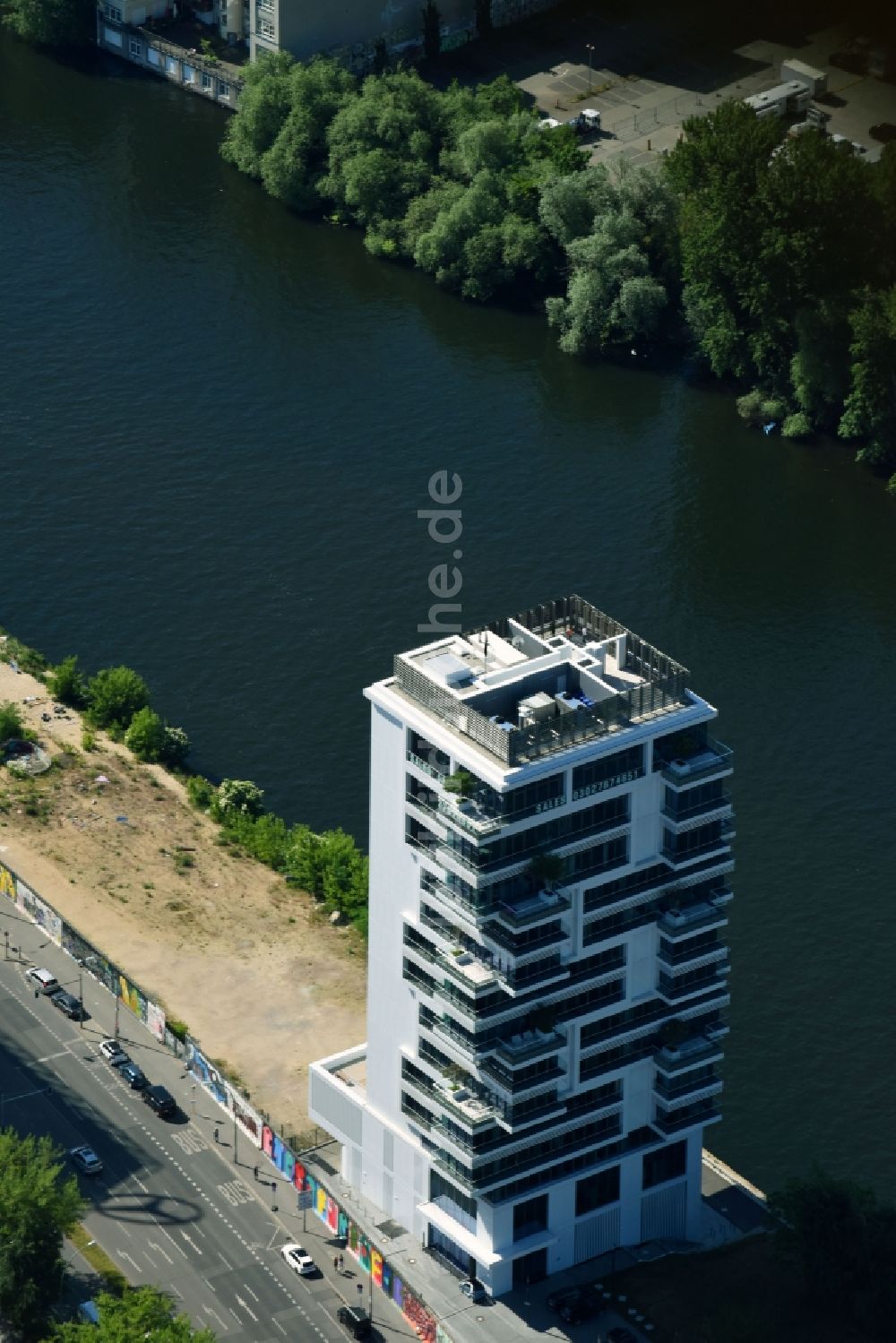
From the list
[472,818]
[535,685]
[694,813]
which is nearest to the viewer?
[472,818]

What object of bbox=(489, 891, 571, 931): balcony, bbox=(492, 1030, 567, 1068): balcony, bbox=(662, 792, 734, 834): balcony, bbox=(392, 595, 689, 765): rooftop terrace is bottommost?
bbox=(492, 1030, 567, 1068): balcony

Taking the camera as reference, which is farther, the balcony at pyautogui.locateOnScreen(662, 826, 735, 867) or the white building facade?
the balcony at pyautogui.locateOnScreen(662, 826, 735, 867)

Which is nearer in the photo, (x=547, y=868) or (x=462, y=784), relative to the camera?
(x=462, y=784)

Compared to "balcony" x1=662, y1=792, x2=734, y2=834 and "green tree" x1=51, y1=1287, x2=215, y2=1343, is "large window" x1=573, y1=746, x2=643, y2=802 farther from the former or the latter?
"green tree" x1=51, y1=1287, x2=215, y2=1343

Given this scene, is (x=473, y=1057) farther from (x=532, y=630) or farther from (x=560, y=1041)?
(x=532, y=630)

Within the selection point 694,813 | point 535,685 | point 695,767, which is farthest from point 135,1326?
point 695,767

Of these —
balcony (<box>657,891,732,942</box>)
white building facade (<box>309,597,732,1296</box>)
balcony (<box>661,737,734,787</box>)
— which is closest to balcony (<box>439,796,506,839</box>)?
white building facade (<box>309,597,732,1296</box>)

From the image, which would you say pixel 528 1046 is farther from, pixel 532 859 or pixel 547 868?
pixel 532 859

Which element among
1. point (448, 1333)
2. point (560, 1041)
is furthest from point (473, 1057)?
point (448, 1333)
